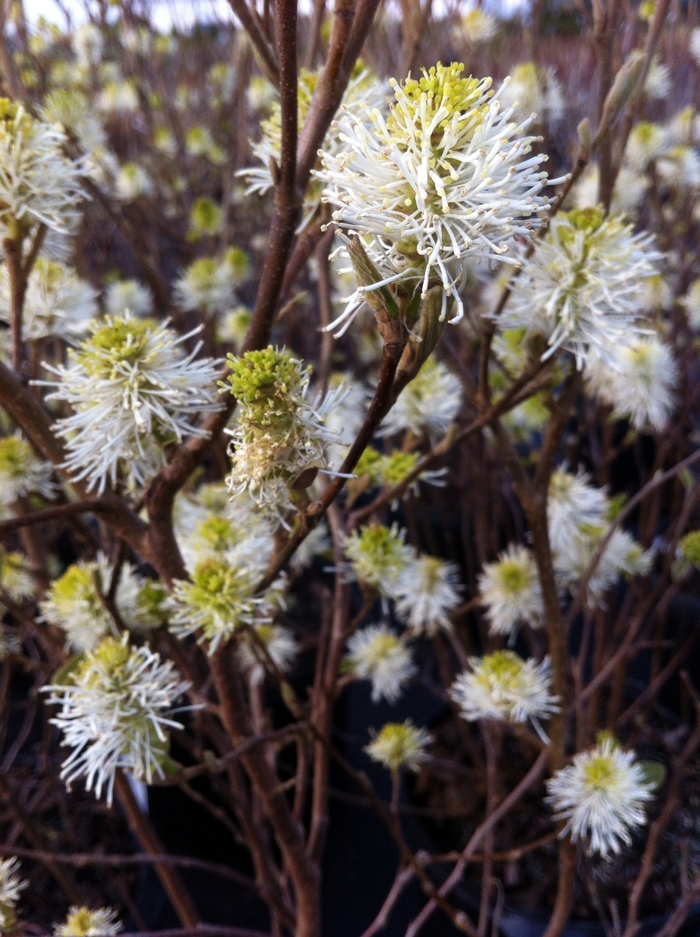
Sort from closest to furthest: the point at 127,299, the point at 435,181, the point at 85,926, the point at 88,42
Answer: the point at 435,181, the point at 85,926, the point at 127,299, the point at 88,42

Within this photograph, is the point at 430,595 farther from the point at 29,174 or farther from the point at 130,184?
the point at 130,184

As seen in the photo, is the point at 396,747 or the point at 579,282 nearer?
the point at 579,282

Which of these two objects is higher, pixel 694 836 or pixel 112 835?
pixel 694 836

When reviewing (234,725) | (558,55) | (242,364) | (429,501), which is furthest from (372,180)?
(558,55)

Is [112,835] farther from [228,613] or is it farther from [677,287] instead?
[677,287]

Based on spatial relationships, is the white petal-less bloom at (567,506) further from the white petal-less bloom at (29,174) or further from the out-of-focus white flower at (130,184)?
the out-of-focus white flower at (130,184)

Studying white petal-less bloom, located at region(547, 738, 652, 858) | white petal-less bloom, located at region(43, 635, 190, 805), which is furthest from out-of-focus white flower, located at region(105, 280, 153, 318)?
white petal-less bloom, located at region(547, 738, 652, 858)

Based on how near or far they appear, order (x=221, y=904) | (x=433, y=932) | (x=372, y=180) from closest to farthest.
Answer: (x=372, y=180)
(x=433, y=932)
(x=221, y=904)

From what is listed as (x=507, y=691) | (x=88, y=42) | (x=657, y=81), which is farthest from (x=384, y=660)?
(x=88, y=42)
